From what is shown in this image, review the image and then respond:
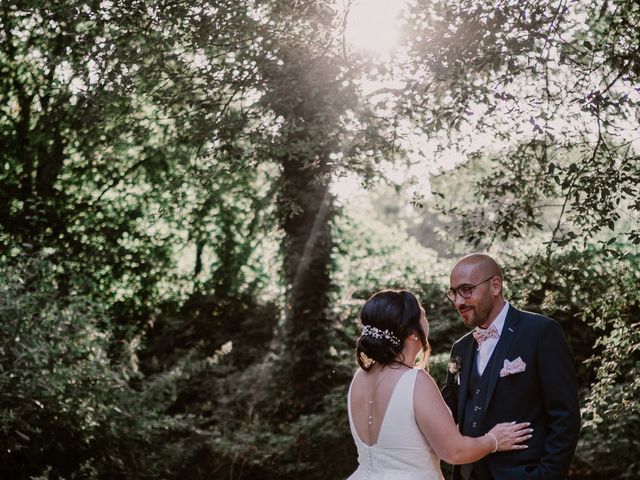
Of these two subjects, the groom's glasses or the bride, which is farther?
the groom's glasses

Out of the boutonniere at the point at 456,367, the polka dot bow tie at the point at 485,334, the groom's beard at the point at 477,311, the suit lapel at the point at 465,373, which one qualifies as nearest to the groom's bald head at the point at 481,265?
the groom's beard at the point at 477,311

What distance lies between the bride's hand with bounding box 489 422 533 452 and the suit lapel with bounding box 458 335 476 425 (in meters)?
0.31

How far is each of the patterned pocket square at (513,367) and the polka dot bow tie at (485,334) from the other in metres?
0.18

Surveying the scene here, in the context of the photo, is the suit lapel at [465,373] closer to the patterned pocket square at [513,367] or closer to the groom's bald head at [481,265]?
the patterned pocket square at [513,367]

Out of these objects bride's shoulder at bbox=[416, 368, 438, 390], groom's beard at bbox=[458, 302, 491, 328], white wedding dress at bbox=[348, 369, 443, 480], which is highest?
groom's beard at bbox=[458, 302, 491, 328]

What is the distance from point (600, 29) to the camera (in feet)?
19.0

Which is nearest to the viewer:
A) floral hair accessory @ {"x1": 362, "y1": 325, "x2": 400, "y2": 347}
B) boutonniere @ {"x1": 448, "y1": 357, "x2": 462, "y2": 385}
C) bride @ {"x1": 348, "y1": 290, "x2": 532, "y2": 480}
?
bride @ {"x1": 348, "y1": 290, "x2": 532, "y2": 480}

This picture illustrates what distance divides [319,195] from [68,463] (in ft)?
16.6

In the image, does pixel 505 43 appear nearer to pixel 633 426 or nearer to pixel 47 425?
pixel 633 426

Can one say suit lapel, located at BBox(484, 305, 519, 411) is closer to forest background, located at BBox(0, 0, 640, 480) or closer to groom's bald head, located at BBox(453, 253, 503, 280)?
groom's bald head, located at BBox(453, 253, 503, 280)

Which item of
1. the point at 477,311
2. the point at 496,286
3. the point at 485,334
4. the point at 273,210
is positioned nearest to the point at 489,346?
the point at 485,334

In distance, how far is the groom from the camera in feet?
11.0

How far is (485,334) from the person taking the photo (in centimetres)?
378

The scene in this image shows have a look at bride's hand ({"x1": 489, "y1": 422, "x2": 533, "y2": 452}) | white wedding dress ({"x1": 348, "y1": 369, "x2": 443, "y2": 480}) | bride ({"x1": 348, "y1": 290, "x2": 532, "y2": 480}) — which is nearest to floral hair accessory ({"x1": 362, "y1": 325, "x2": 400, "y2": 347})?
bride ({"x1": 348, "y1": 290, "x2": 532, "y2": 480})
